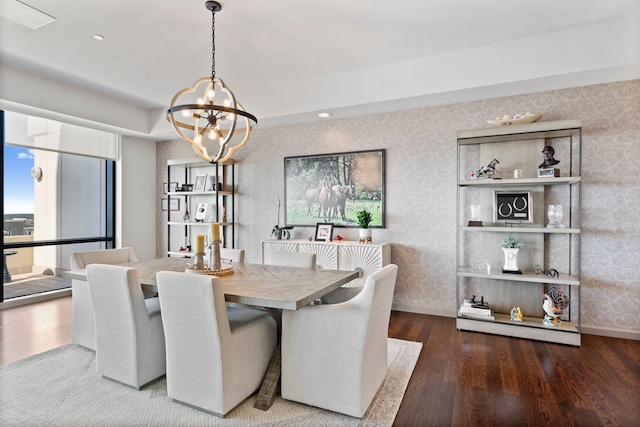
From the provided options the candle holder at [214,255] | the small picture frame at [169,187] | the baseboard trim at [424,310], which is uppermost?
the small picture frame at [169,187]

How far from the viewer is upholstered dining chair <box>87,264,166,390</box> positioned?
220 cm

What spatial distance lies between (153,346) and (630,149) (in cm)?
434

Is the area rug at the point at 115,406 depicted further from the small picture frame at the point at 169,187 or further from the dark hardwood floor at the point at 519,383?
the small picture frame at the point at 169,187

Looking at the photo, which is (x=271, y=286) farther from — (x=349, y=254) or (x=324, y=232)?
(x=324, y=232)

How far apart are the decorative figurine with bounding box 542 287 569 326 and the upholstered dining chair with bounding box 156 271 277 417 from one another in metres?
2.70

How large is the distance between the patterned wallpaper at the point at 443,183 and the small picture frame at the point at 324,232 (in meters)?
0.21

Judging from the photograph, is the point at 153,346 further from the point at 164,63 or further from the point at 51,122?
the point at 51,122

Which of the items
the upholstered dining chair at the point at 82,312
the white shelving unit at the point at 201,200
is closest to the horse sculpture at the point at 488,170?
the white shelving unit at the point at 201,200

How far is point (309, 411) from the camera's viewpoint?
2.03 metres

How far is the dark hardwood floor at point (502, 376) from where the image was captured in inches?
79.4

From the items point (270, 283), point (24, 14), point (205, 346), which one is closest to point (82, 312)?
point (205, 346)

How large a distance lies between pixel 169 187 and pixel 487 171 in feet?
15.3

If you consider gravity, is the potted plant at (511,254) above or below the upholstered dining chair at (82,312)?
above

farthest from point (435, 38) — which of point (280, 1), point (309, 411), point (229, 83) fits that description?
point (309, 411)
